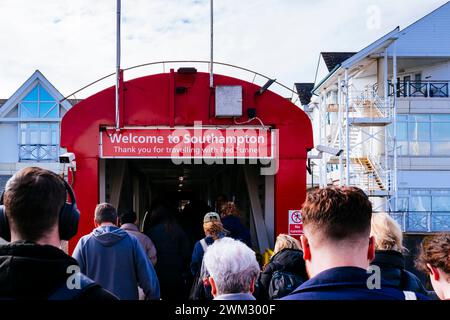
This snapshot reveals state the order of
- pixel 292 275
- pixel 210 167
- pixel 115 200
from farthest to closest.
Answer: pixel 210 167, pixel 115 200, pixel 292 275

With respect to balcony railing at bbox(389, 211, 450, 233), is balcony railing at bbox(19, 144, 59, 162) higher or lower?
higher

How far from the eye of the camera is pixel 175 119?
9.16m

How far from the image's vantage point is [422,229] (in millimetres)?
25219

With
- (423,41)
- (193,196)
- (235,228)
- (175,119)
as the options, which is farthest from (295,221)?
(423,41)

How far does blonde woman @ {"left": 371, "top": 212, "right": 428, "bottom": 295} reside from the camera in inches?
155

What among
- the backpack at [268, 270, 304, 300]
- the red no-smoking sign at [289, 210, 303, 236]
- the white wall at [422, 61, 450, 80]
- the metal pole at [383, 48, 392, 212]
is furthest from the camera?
the white wall at [422, 61, 450, 80]

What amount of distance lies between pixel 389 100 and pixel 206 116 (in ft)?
58.9

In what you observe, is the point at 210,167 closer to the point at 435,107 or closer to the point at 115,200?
the point at 115,200

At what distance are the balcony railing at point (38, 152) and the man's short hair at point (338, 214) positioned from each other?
35806 millimetres

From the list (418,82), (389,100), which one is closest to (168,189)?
(389,100)

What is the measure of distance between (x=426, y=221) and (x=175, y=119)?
19.9 meters

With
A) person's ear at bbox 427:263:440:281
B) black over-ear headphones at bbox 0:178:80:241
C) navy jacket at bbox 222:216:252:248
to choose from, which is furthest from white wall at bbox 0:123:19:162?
person's ear at bbox 427:263:440:281

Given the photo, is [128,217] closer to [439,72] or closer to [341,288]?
[341,288]

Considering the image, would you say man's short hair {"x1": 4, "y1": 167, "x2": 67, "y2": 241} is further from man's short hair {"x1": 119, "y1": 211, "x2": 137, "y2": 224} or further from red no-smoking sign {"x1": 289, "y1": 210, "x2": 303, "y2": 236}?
red no-smoking sign {"x1": 289, "y1": 210, "x2": 303, "y2": 236}
